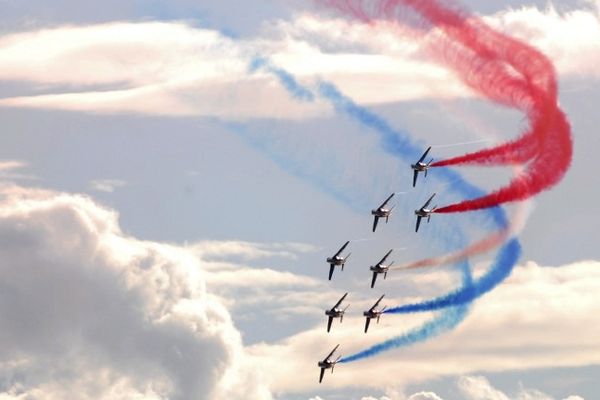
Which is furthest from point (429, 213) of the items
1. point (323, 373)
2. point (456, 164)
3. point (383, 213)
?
point (323, 373)

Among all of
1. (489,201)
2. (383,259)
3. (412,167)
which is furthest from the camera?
(383,259)

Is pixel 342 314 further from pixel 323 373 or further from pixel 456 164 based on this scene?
pixel 456 164

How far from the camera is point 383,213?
181 m

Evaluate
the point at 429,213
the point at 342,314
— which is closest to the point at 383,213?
the point at 429,213

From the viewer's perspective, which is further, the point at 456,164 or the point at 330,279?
the point at 330,279

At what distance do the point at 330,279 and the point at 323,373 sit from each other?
64.0 feet

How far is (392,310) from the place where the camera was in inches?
7072

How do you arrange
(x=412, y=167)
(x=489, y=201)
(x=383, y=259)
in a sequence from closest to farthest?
(x=489, y=201), (x=412, y=167), (x=383, y=259)

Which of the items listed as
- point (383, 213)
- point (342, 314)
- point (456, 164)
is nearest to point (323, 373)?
point (342, 314)

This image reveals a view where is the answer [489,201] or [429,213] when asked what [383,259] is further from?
[489,201]

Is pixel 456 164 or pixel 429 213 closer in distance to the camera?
pixel 456 164

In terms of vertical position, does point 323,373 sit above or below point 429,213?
below

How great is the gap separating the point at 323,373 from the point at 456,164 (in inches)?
1944

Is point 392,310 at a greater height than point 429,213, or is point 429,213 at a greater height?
point 429,213
